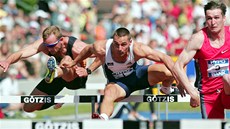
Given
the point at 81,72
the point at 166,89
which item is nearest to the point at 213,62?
the point at 166,89

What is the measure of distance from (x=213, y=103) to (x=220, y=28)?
88 centimetres

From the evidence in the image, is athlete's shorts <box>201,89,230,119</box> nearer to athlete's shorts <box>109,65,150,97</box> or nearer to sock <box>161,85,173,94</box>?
athlete's shorts <box>109,65,150,97</box>

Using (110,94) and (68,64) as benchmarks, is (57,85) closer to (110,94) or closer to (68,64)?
(68,64)

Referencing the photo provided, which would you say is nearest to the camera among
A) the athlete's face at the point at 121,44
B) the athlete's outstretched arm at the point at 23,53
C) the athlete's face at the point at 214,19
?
the athlete's face at the point at 214,19

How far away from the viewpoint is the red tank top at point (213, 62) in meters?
8.33

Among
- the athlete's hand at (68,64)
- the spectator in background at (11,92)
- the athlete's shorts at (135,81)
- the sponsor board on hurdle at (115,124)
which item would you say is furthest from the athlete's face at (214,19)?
the spectator in background at (11,92)

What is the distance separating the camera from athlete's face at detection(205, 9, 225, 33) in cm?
820

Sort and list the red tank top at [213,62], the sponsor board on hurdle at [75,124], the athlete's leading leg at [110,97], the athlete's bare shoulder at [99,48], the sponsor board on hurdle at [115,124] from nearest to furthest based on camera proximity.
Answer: the sponsor board on hurdle at [115,124], the sponsor board on hurdle at [75,124], the red tank top at [213,62], the athlete's leading leg at [110,97], the athlete's bare shoulder at [99,48]

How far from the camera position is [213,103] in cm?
847

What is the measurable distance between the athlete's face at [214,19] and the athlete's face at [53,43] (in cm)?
303

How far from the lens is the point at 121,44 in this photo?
9.44m

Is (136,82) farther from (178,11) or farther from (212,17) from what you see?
(178,11)

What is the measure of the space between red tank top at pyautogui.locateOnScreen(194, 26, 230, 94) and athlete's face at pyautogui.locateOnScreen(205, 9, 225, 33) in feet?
0.51

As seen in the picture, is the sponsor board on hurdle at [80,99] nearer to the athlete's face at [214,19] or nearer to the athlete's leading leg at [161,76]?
the athlete's leading leg at [161,76]
